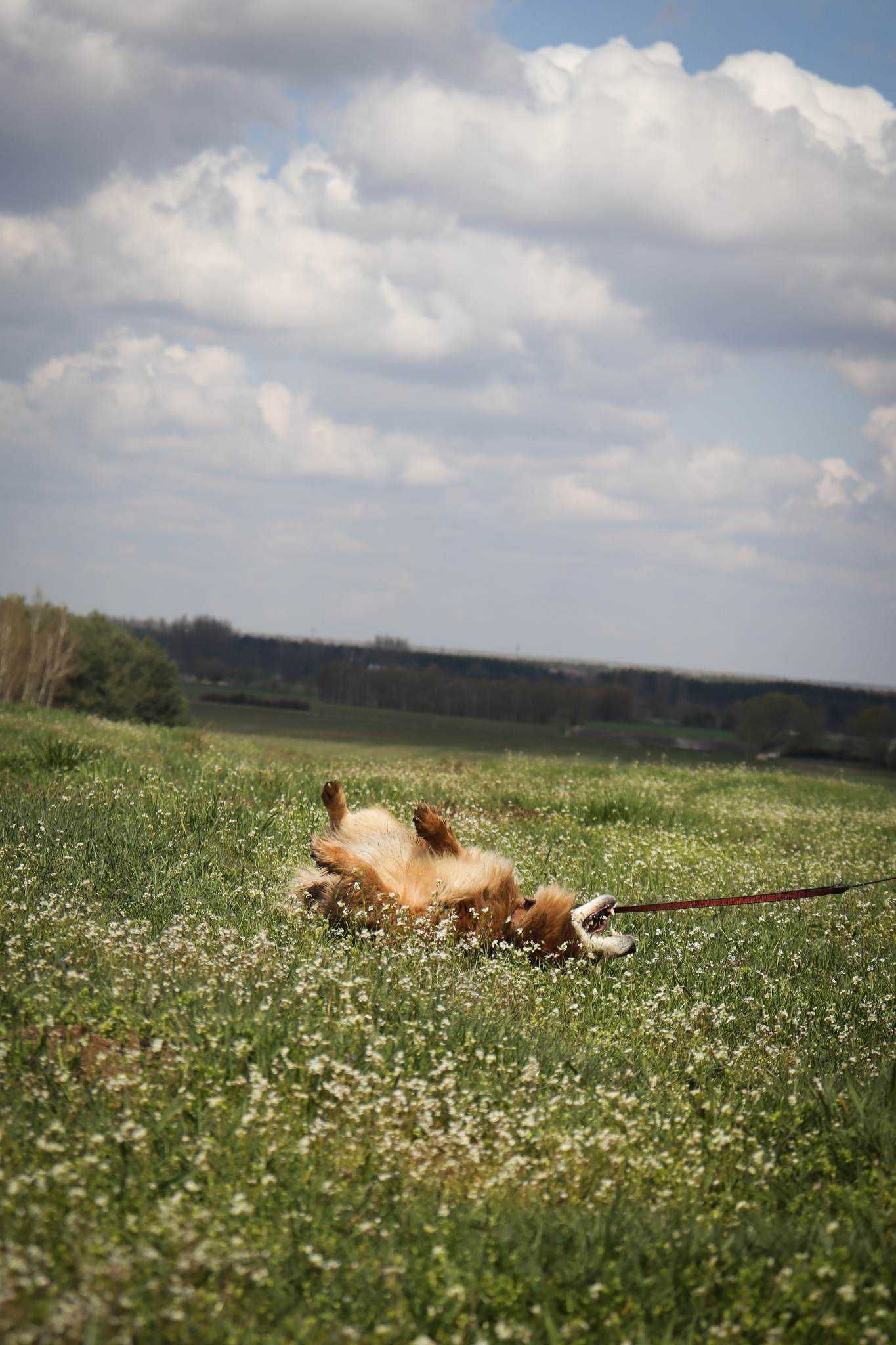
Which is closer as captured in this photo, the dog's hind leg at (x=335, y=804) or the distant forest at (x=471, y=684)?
the dog's hind leg at (x=335, y=804)

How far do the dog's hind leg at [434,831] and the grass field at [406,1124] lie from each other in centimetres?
78

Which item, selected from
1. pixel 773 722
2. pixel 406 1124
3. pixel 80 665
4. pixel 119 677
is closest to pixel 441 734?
pixel 119 677

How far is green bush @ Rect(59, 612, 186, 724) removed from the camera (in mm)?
72562

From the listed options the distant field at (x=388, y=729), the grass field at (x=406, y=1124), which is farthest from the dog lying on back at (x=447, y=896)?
the distant field at (x=388, y=729)

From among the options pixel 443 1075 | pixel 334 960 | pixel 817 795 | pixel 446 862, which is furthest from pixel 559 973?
pixel 817 795

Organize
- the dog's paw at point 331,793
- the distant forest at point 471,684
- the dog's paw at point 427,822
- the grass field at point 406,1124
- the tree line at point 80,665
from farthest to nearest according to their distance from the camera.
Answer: the distant forest at point 471,684
the tree line at point 80,665
the dog's paw at point 331,793
the dog's paw at point 427,822
the grass field at point 406,1124

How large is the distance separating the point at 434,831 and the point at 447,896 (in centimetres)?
45

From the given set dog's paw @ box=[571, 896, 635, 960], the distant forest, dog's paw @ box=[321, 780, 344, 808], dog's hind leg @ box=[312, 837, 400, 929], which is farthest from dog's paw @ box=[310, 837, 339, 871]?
the distant forest

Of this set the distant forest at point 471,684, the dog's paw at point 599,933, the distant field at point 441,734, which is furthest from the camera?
the distant forest at point 471,684

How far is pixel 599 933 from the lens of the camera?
716 centimetres

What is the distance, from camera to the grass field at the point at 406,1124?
294cm

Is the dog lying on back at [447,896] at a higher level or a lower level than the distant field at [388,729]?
higher

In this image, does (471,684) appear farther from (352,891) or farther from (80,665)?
(352,891)

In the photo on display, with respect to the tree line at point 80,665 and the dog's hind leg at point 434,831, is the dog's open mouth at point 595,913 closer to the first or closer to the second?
the dog's hind leg at point 434,831
